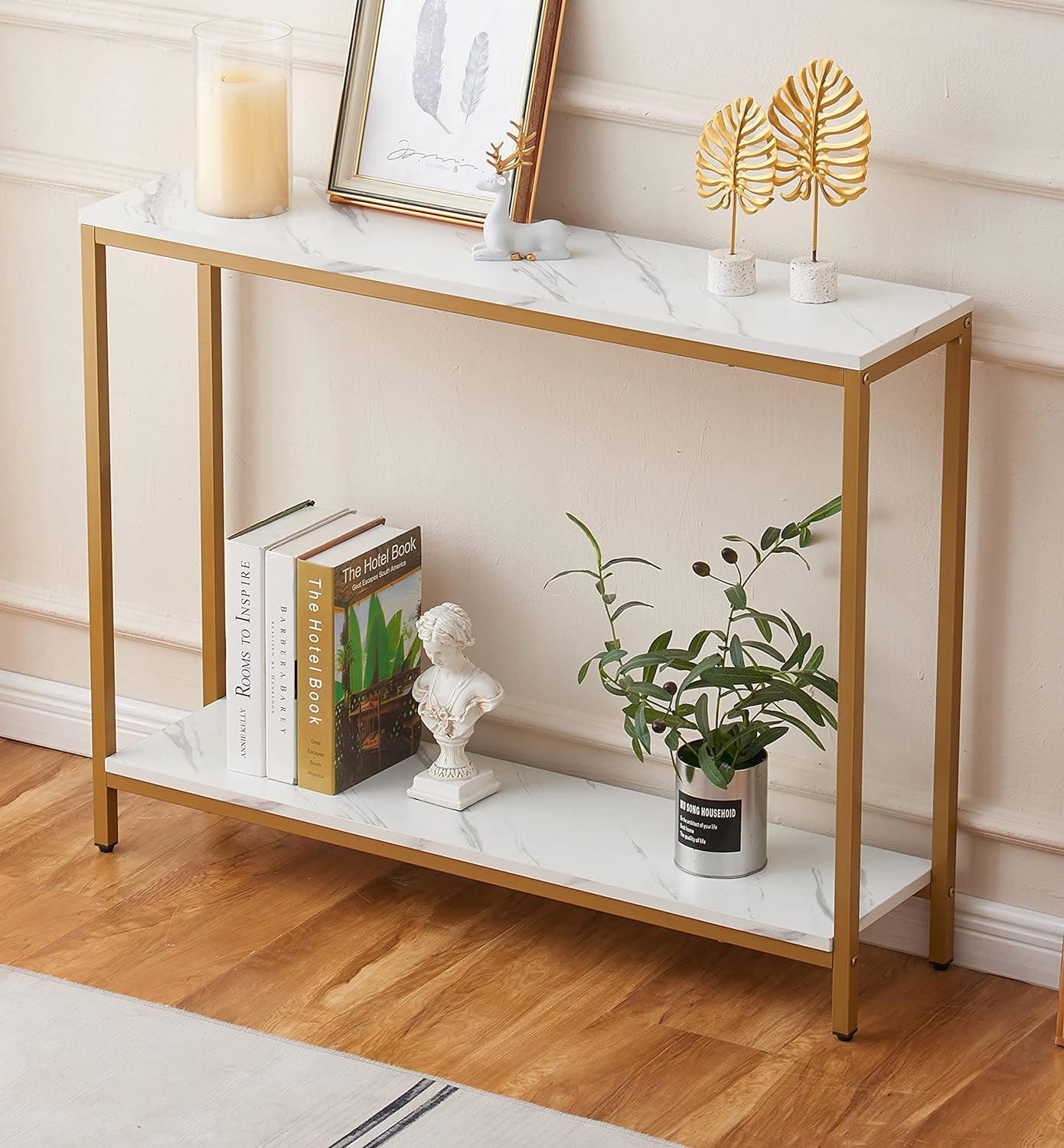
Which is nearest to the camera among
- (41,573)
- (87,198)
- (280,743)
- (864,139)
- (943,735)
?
(864,139)

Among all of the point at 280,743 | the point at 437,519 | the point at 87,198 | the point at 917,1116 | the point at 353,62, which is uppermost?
the point at 353,62

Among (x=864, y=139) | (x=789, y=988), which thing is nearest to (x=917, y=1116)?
(x=789, y=988)

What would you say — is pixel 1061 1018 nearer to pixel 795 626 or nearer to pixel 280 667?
pixel 795 626

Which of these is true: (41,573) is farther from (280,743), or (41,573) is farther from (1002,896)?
(1002,896)

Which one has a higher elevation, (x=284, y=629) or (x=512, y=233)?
(x=512, y=233)

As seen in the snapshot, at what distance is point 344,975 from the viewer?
2.21m

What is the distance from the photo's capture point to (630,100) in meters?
2.16

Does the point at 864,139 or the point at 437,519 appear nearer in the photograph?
the point at 864,139

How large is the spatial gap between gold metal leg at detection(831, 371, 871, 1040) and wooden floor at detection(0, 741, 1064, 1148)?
3.8 inches

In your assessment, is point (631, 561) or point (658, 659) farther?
point (631, 561)

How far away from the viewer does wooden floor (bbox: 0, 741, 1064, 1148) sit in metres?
1.99

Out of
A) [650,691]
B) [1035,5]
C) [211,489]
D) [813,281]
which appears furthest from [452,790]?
[1035,5]

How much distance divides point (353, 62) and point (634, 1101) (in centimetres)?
120

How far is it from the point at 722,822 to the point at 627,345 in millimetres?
540
